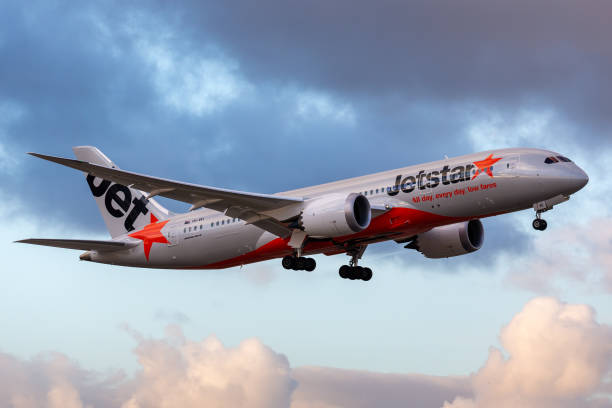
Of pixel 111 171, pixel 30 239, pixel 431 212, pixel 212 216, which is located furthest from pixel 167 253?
pixel 431 212

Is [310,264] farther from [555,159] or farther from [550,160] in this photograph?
[555,159]

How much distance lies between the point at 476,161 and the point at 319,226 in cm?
773

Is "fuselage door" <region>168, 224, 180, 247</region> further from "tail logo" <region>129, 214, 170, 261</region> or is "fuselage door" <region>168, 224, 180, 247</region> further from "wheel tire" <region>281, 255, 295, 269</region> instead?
"wheel tire" <region>281, 255, 295, 269</region>

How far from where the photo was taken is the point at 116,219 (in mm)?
54625

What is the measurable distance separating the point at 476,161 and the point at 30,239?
71.0 feet

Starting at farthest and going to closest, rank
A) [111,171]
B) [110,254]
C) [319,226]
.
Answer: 1. [110,254]
2. [319,226]
3. [111,171]

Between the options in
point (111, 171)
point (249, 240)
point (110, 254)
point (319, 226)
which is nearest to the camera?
point (111, 171)

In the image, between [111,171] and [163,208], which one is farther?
[163,208]

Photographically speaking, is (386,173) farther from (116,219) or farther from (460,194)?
(116,219)

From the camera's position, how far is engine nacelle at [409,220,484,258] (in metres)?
49.8

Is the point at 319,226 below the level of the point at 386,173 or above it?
below

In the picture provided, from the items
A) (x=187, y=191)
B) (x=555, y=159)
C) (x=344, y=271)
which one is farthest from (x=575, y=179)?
(x=187, y=191)

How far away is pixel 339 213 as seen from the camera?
42.7 metres

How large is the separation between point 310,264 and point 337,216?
4.92 meters
